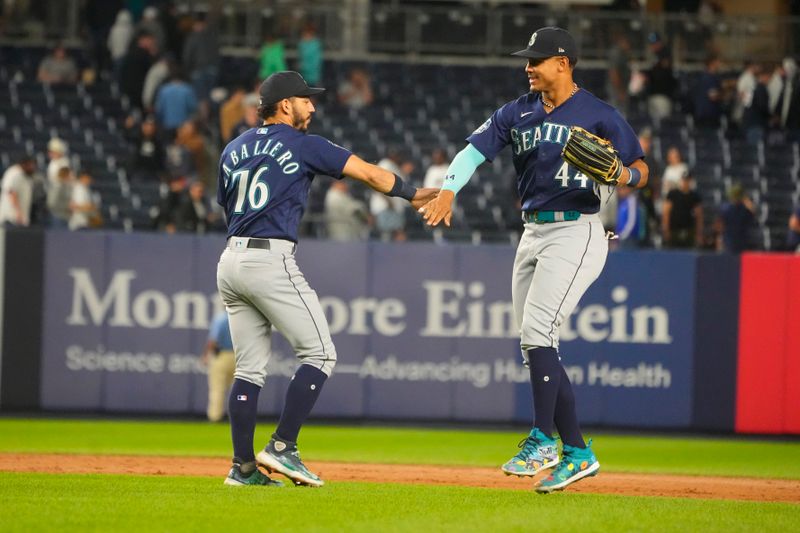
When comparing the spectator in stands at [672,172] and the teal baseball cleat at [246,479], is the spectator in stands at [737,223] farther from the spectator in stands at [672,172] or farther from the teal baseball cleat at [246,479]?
the teal baseball cleat at [246,479]

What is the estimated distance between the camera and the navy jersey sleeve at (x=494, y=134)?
23.0ft

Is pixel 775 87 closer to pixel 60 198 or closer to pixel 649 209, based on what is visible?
pixel 649 209

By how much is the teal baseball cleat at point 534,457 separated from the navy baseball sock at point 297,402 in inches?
43.4

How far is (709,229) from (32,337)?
7928 millimetres

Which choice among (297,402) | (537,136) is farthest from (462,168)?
A: (297,402)

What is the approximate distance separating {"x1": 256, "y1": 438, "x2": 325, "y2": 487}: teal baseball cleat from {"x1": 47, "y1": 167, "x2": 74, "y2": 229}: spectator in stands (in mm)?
8335

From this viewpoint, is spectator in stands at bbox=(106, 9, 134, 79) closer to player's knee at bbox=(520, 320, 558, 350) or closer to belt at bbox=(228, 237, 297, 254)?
belt at bbox=(228, 237, 297, 254)

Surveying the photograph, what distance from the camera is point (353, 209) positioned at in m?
15.0

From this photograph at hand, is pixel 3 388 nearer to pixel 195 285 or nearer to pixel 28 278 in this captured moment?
pixel 28 278

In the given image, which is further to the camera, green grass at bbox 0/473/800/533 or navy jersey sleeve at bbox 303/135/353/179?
navy jersey sleeve at bbox 303/135/353/179

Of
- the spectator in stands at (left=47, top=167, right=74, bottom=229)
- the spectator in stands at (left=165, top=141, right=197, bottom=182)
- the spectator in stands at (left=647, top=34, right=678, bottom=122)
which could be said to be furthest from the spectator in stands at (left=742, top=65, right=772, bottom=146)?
the spectator in stands at (left=47, top=167, right=74, bottom=229)

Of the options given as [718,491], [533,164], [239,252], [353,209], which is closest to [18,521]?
[239,252]

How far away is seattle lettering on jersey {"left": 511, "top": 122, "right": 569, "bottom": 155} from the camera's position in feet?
22.2

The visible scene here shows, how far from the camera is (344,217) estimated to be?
14453 mm
